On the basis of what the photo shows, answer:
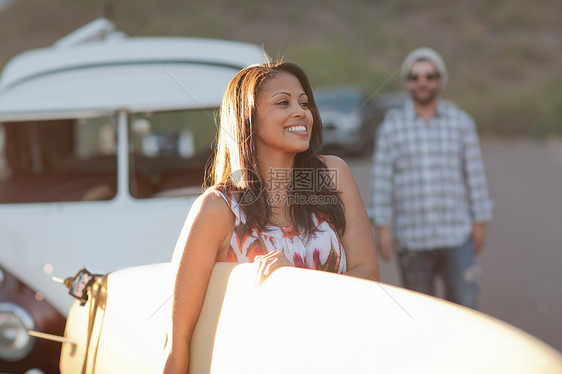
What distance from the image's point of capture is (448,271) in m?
3.98

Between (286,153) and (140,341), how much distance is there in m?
0.76

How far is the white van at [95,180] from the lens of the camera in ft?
9.50

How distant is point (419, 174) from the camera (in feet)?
13.1

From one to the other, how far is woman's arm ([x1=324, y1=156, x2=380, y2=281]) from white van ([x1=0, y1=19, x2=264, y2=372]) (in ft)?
3.41

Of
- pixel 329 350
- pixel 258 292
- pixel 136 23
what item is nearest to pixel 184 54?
pixel 258 292

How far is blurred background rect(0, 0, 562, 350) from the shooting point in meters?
29.6

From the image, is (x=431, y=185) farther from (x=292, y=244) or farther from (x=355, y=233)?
(x=292, y=244)

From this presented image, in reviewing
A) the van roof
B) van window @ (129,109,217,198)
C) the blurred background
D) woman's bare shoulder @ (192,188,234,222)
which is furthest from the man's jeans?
the blurred background

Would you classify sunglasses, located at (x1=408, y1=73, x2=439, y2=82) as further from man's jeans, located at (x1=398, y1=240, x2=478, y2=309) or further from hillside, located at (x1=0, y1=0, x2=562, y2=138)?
hillside, located at (x1=0, y1=0, x2=562, y2=138)

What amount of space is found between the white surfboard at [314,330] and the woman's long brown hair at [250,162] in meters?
0.29

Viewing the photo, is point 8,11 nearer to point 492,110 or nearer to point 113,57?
point 492,110

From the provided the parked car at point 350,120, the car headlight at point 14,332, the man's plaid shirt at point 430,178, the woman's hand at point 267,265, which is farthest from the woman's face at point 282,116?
the parked car at point 350,120

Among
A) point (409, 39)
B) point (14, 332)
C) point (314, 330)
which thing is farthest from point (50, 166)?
point (409, 39)

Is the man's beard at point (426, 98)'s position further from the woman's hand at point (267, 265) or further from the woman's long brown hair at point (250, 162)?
the woman's hand at point (267, 265)
